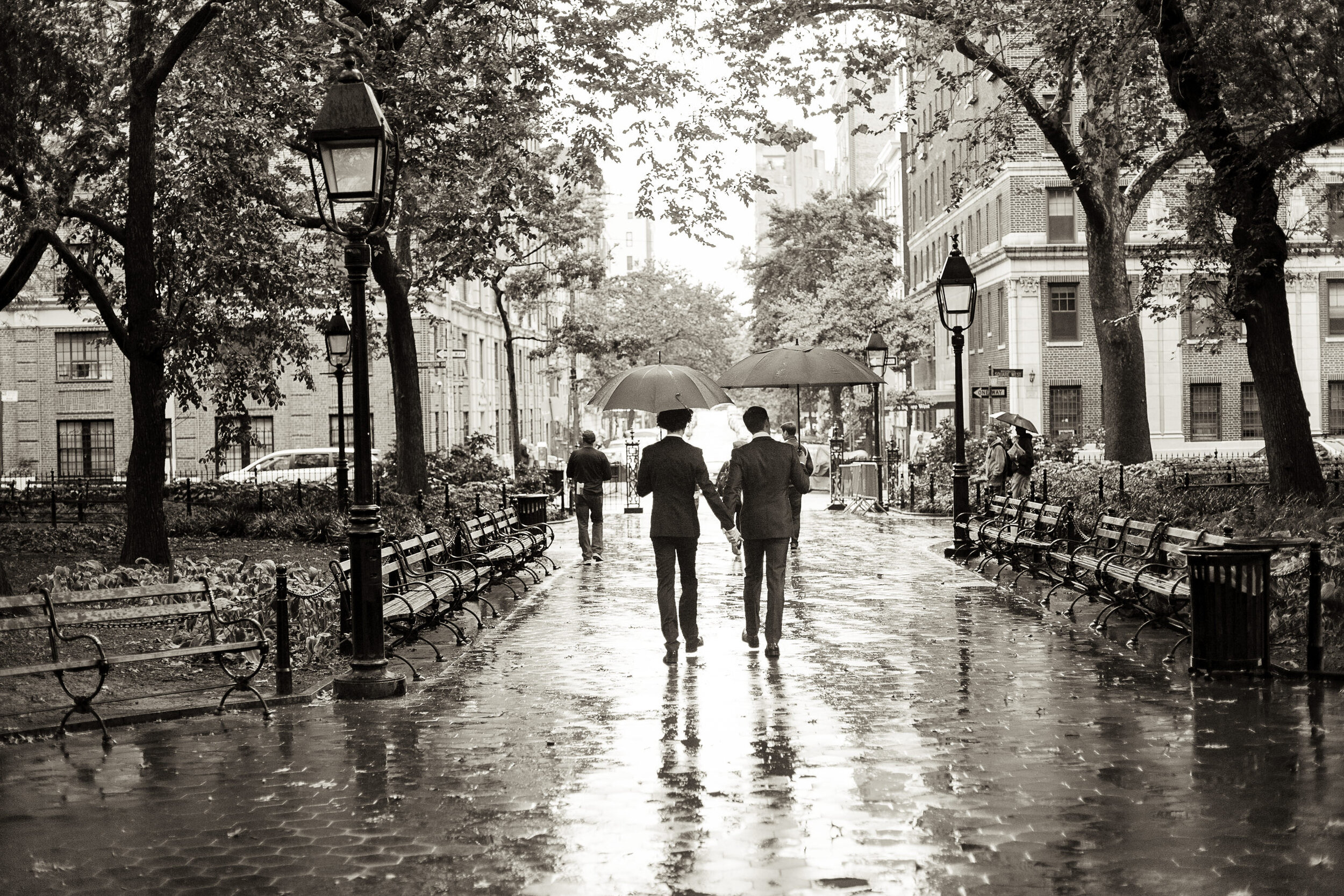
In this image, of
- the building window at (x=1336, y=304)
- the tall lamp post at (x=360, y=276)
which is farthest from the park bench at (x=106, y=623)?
the building window at (x=1336, y=304)

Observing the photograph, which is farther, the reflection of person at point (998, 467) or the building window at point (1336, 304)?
the building window at point (1336, 304)

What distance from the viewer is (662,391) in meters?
19.0

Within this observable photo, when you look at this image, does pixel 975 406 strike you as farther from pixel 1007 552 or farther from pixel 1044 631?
pixel 1044 631

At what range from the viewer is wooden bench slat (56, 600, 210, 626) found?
933cm

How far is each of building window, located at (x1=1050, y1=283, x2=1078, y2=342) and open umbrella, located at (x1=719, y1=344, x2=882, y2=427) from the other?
23897 mm

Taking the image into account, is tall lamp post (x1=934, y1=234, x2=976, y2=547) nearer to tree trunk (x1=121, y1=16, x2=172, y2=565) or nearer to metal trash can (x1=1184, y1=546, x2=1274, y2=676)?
metal trash can (x1=1184, y1=546, x2=1274, y2=676)

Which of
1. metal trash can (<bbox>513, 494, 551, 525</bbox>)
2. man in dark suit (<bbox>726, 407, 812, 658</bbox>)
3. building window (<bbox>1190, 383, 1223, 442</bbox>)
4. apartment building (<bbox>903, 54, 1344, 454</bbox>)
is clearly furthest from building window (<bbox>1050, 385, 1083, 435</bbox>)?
man in dark suit (<bbox>726, 407, 812, 658</bbox>)

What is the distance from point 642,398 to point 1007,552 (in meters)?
5.07

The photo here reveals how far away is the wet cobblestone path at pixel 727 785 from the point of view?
581 cm

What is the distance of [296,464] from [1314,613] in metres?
35.4

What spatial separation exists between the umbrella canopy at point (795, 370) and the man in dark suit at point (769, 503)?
1270 centimetres

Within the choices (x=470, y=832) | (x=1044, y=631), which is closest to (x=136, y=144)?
(x=1044, y=631)

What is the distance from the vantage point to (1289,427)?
1780cm

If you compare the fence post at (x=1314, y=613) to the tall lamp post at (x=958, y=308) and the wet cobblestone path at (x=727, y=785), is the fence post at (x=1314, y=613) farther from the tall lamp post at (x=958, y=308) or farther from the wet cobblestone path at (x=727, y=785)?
the tall lamp post at (x=958, y=308)
